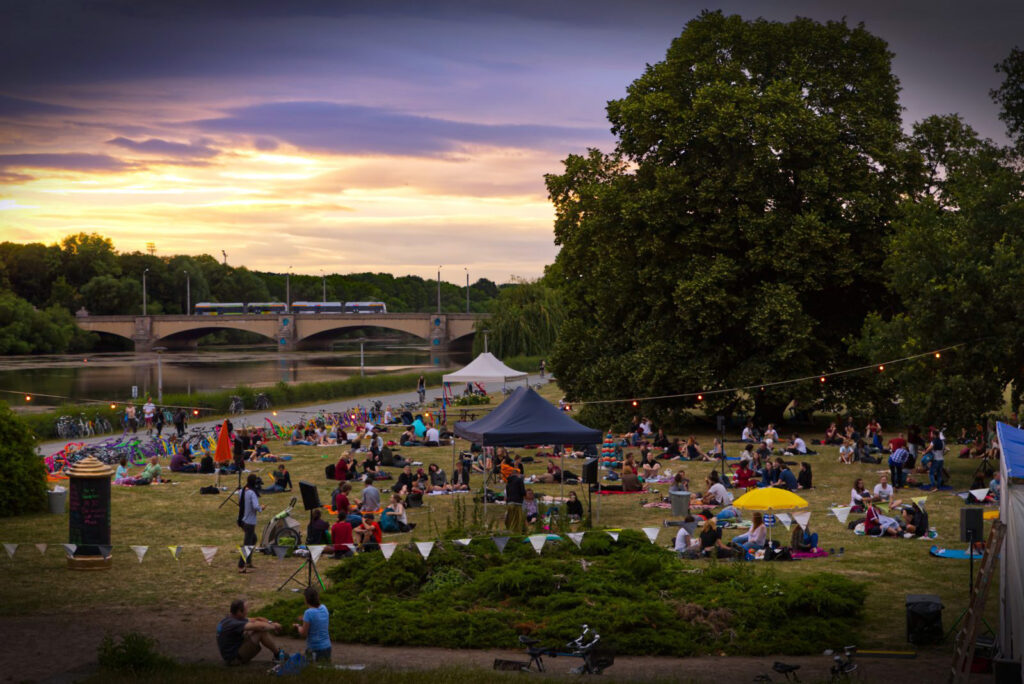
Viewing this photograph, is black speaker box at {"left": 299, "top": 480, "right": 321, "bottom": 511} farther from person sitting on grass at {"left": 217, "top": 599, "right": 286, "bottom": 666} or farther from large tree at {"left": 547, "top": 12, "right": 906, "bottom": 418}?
large tree at {"left": 547, "top": 12, "right": 906, "bottom": 418}

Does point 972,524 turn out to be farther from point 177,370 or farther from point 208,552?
point 177,370

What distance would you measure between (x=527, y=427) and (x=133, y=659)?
10851 mm

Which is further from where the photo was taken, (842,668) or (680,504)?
(680,504)

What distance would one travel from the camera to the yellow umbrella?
1742 cm

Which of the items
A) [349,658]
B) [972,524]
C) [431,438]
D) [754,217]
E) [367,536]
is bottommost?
[349,658]

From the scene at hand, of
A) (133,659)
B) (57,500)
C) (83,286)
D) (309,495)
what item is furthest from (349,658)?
(83,286)

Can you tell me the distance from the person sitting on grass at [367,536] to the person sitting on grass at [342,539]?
7.8 inches

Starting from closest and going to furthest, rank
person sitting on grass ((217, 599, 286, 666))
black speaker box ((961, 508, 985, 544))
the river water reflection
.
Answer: person sitting on grass ((217, 599, 286, 666)) < black speaker box ((961, 508, 985, 544)) < the river water reflection

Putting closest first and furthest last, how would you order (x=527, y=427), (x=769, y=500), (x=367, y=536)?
(x=769, y=500) → (x=367, y=536) → (x=527, y=427)

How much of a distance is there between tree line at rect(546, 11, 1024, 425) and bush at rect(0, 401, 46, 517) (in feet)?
62.0

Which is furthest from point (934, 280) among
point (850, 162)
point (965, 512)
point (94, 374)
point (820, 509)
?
point (94, 374)

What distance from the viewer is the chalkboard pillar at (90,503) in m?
17.2

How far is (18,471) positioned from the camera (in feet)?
69.9

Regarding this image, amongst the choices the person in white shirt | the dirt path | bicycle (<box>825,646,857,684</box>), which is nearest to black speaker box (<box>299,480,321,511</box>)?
the dirt path
